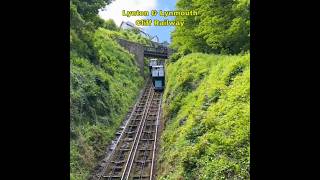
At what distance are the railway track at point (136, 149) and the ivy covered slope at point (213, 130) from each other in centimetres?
80

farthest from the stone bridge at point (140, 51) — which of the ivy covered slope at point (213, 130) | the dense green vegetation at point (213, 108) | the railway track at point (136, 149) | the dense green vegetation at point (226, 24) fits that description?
the ivy covered slope at point (213, 130)

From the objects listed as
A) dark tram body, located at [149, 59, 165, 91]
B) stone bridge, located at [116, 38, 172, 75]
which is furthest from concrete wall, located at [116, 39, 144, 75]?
dark tram body, located at [149, 59, 165, 91]

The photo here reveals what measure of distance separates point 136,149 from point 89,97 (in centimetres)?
464

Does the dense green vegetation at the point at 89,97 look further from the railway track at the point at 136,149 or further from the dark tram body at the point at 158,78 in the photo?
the dark tram body at the point at 158,78

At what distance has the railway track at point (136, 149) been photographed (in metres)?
20.2

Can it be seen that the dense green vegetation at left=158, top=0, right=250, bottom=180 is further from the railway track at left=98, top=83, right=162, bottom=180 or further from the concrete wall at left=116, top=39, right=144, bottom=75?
the concrete wall at left=116, top=39, right=144, bottom=75

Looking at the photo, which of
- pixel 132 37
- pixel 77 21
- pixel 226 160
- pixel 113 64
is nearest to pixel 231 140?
pixel 226 160

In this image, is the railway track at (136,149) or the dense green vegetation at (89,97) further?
the dense green vegetation at (89,97)

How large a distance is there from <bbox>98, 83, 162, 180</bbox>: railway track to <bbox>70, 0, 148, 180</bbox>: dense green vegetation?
788mm

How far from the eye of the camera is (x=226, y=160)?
46.3ft

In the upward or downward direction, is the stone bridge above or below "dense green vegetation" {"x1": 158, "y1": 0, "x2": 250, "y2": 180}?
above

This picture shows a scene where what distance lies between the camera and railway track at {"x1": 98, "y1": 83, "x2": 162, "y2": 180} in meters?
20.2

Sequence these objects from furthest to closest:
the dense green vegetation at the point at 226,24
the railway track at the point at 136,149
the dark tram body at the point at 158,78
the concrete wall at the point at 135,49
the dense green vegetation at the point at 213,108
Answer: the concrete wall at the point at 135,49, the dark tram body at the point at 158,78, the dense green vegetation at the point at 226,24, the railway track at the point at 136,149, the dense green vegetation at the point at 213,108
